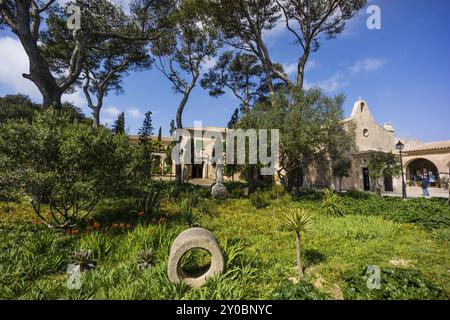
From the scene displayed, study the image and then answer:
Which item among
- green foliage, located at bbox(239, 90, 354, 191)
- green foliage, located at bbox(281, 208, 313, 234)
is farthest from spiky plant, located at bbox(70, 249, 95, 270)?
green foliage, located at bbox(239, 90, 354, 191)

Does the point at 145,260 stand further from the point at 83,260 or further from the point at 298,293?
the point at 298,293

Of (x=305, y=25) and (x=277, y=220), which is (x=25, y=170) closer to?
(x=277, y=220)

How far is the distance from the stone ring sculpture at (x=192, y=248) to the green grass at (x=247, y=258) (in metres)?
0.18

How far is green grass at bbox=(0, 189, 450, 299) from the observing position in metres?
4.05

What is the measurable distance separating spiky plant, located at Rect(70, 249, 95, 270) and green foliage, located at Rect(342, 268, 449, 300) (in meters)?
5.24

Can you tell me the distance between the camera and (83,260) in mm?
4988

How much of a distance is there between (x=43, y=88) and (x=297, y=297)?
14332 mm

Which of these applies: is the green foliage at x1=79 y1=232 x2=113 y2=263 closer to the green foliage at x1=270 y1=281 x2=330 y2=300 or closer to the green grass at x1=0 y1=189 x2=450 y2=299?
the green grass at x1=0 y1=189 x2=450 y2=299

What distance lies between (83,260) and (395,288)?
19.9ft

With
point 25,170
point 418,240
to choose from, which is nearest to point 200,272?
point 25,170

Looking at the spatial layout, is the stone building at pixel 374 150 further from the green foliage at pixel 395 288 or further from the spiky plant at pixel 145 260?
the spiky plant at pixel 145 260

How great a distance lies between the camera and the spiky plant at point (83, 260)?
4.95 meters

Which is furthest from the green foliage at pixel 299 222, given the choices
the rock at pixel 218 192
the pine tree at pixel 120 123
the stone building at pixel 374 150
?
the pine tree at pixel 120 123

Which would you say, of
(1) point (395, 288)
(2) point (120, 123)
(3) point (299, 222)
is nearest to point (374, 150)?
(3) point (299, 222)
